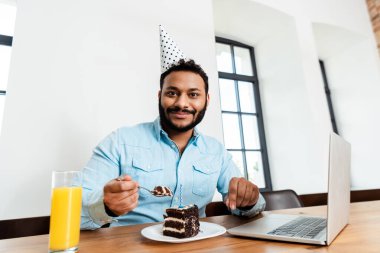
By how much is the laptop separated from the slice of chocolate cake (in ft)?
0.32

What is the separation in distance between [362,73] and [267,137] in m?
1.39

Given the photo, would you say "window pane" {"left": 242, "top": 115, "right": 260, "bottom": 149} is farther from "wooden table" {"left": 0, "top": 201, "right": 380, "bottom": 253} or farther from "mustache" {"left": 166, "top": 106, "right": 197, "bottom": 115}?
"wooden table" {"left": 0, "top": 201, "right": 380, "bottom": 253}

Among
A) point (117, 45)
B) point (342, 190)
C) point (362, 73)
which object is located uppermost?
point (362, 73)

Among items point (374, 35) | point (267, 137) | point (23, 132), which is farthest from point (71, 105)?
point (374, 35)

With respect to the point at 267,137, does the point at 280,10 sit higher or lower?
higher

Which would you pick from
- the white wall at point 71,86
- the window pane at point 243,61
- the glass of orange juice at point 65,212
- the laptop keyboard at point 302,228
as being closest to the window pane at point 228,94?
the window pane at point 243,61

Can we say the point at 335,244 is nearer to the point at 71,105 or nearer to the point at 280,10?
the point at 71,105

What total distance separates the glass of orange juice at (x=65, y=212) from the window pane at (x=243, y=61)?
274cm

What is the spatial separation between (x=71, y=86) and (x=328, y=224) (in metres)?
1.50

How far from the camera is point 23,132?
1.33m

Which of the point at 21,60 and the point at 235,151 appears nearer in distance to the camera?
the point at 21,60

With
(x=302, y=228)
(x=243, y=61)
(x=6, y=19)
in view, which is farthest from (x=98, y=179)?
(x=243, y=61)

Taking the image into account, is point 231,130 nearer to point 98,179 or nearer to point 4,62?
point 98,179

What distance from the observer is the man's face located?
1203mm
